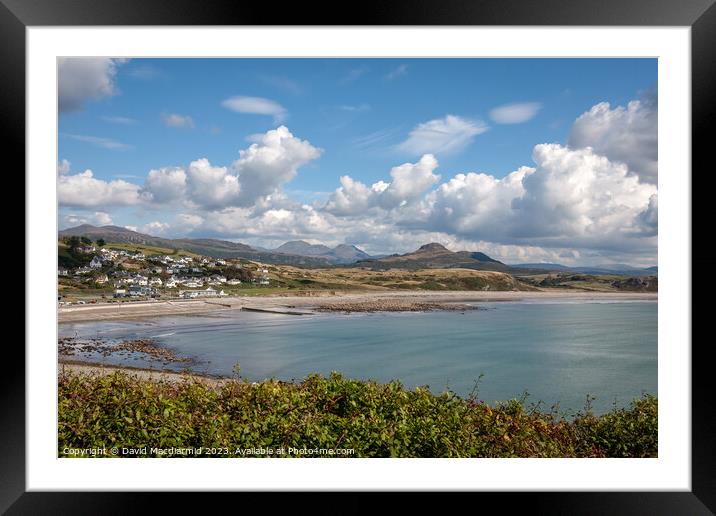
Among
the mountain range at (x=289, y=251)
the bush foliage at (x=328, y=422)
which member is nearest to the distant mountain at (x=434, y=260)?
the mountain range at (x=289, y=251)

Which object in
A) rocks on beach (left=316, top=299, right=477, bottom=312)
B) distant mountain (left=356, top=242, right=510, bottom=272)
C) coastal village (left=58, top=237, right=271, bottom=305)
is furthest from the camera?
rocks on beach (left=316, top=299, right=477, bottom=312)

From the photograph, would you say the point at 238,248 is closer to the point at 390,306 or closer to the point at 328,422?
the point at 328,422

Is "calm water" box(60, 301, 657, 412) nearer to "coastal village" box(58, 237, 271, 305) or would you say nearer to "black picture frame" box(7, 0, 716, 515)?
"coastal village" box(58, 237, 271, 305)

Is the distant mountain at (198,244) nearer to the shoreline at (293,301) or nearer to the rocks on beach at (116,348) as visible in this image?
the shoreline at (293,301)

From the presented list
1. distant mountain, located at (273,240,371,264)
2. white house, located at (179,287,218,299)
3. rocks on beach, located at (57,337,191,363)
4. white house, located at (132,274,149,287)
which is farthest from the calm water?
distant mountain, located at (273,240,371,264)

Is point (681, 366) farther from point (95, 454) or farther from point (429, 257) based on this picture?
point (429, 257)

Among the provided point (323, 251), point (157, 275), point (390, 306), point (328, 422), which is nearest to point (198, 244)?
point (157, 275)

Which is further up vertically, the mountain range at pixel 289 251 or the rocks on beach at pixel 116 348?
the mountain range at pixel 289 251
